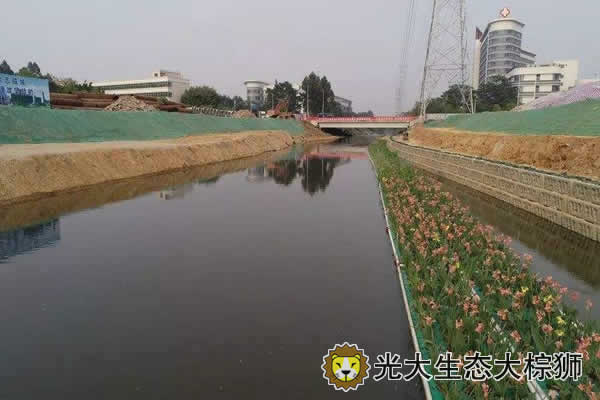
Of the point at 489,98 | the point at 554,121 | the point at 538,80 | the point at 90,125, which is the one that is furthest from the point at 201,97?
the point at 538,80

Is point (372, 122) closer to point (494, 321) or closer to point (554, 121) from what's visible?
point (554, 121)

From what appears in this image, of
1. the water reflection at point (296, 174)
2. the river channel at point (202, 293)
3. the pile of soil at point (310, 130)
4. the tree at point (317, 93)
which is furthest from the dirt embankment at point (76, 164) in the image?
the tree at point (317, 93)

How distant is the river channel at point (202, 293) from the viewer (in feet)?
19.1

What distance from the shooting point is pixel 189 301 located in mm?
8273

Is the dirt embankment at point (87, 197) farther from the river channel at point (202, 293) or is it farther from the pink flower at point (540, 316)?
the pink flower at point (540, 316)

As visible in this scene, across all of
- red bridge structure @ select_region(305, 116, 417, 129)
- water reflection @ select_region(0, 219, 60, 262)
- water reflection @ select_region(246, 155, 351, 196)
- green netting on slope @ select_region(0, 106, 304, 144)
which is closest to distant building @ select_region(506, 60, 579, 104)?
red bridge structure @ select_region(305, 116, 417, 129)

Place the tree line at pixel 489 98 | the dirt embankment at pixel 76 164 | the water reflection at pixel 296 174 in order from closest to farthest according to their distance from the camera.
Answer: the dirt embankment at pixel 76 164 < the water reflection at pixel 296 174 < the tree line at pixel 489 98

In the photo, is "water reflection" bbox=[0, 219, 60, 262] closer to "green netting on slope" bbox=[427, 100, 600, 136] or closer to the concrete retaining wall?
the concrete retaining wall

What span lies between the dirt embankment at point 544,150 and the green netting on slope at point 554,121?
1.63 meters

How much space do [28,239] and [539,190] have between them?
18.1 metres

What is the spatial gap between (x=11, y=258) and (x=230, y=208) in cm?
835

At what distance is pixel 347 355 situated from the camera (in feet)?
19.0

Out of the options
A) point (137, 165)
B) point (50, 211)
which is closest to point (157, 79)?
point (137, 165)

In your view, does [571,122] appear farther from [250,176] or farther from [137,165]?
[137,165]
